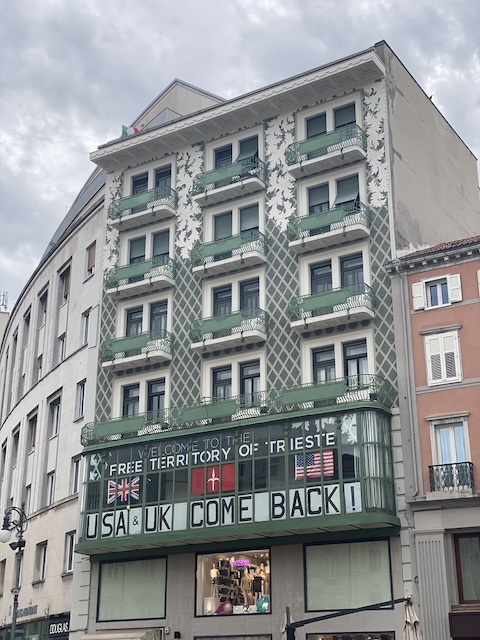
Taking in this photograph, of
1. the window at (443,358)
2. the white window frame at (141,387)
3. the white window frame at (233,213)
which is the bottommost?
the window at (443,358)

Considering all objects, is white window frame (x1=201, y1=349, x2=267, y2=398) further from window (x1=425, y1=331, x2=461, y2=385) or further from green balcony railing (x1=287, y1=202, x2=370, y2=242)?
window (x1=425, y1=331, x2=461, y2=385)

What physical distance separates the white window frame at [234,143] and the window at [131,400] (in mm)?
10690

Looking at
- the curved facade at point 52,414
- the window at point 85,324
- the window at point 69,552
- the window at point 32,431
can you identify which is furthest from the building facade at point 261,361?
the window at point 32,431

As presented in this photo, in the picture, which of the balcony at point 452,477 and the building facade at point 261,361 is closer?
the balcony at point 452,477

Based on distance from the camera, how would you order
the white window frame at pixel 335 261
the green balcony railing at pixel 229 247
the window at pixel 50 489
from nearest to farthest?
1. the white window frame at pixel 335 261
2. the green balcony railing at pixel 229 247
3. the window at pixel 50 489

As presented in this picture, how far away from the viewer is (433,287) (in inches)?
1314

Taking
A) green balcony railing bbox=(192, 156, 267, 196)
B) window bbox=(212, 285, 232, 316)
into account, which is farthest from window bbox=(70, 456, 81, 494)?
green balcony railing bbox=(192, 156, 267, 196)

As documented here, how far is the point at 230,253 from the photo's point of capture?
38.7 meters

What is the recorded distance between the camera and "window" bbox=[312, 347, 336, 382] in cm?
3478

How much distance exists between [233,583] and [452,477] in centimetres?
947

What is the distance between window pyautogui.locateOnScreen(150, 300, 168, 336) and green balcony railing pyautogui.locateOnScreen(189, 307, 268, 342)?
2.25m

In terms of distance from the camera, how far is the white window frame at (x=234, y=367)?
36219mm

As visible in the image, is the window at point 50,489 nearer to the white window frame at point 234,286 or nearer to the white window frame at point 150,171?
the white window frame at point 234,286

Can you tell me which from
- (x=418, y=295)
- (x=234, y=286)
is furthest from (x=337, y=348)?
(x=234, y=286)
